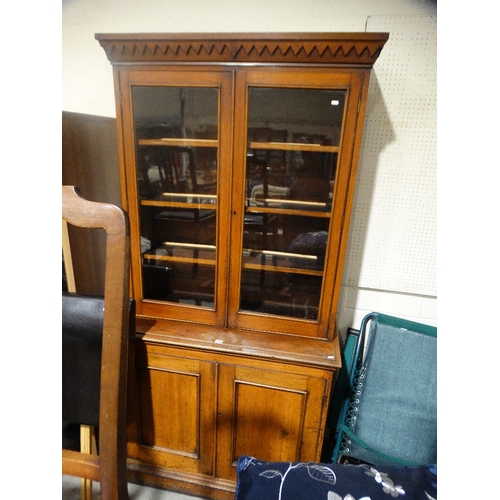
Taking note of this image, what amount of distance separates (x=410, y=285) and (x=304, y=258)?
0.56 meters

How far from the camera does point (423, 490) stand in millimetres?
849

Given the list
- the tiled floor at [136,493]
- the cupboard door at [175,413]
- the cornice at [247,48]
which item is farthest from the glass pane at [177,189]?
the tiled floor at [136,493]

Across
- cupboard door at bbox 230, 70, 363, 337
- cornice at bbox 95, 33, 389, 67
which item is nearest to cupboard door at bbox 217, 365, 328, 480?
cupboard door at bbox 230, 70, 363, 337

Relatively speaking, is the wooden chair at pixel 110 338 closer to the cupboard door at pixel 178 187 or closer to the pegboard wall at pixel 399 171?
the cupboard door at pixel 178 187

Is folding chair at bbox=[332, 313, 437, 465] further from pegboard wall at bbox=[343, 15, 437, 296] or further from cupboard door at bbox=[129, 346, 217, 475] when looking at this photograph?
cupboard door at bbox=[129, 346, 217, 475]

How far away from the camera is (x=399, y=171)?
50.0 inches

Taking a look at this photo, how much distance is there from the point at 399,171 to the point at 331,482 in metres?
1.16

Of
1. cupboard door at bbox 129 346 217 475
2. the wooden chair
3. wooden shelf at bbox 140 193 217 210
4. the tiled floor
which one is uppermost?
wooden shelf at bbox 140 193 217 210

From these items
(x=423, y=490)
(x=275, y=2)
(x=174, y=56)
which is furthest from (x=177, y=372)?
(x=275, y=2)

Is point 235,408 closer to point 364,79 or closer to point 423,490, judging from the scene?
point 423,490

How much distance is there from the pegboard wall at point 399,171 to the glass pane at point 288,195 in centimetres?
29

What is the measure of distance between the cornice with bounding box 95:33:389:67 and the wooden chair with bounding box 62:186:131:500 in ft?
1.81

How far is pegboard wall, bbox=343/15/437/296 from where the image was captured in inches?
45.7

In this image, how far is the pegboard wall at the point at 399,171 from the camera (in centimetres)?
116
